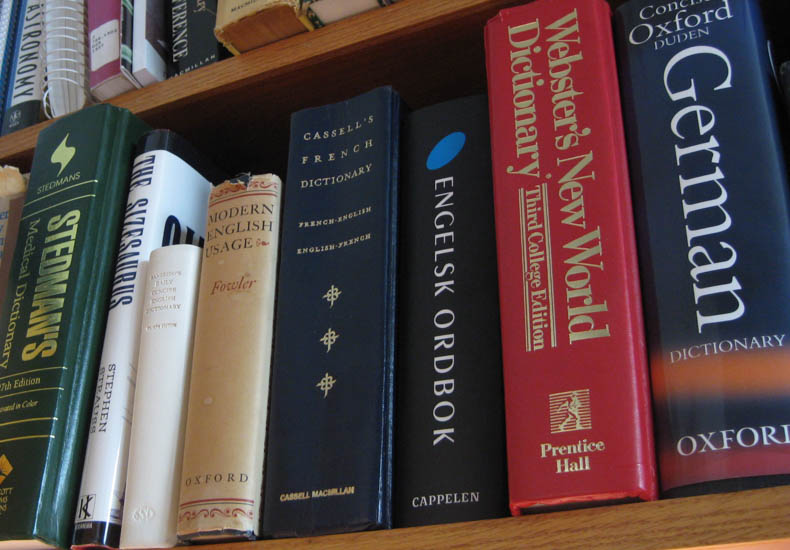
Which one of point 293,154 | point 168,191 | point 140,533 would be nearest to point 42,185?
point 168,191

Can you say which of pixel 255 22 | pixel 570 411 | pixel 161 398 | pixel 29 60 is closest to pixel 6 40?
pixel 29 60

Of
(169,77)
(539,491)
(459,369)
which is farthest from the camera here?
(169,77)

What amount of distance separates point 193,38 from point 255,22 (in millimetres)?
114

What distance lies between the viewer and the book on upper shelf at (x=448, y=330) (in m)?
0.61

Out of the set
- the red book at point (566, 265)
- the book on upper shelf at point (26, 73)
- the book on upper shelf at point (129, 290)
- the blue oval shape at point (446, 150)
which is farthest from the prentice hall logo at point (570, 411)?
the book on upper shelf at point (26, 73)

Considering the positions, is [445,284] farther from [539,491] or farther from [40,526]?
[40,526]

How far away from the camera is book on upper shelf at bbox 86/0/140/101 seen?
0.92 metres

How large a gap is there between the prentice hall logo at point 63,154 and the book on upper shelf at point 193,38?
0.14m

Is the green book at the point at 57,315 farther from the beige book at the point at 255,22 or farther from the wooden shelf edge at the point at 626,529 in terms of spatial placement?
the wooden shelf edge at the point at 626,529

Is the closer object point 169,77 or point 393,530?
point 393,530

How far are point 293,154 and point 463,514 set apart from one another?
35 cm

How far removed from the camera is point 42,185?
85 cm

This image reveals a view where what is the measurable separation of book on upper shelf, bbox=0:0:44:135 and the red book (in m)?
0.57

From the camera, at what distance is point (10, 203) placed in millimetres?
929
